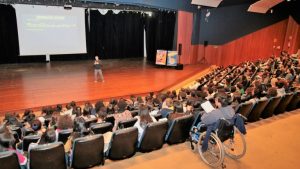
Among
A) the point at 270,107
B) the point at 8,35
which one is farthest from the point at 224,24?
the point at 8,35

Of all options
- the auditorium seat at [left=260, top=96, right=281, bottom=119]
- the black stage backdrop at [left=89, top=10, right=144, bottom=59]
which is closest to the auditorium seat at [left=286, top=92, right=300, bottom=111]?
the auditorium seat at [left=260, top=96, right=281, bottom=119]

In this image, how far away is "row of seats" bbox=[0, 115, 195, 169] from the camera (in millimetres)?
3277

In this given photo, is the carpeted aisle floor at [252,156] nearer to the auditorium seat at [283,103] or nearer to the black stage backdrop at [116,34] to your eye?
the auditorium seat at [283,103]

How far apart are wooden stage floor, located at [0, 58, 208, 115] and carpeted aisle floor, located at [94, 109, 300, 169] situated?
16.6 feet

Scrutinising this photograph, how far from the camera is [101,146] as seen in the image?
375 centimetres

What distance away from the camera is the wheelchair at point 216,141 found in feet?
12.3

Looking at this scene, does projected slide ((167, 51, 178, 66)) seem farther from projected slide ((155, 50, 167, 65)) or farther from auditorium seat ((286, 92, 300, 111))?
auditorium seat ((286, 92, 300, 111))

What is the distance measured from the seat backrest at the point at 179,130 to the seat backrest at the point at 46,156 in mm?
1928

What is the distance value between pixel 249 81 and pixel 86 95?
589 cm

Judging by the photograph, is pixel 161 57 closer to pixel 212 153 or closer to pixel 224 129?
pixel 212 153

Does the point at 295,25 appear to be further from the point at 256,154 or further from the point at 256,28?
the point at 256,154

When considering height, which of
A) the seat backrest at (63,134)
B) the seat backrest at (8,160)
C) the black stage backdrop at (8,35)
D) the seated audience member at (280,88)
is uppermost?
the black stage backdrop at (8,35)

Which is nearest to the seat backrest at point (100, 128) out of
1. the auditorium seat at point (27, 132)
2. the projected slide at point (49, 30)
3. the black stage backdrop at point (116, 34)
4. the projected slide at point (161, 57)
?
the auditorium seat at point (27, 132)

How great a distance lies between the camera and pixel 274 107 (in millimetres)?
6137
